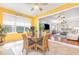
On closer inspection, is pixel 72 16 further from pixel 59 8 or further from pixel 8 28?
pixel 8 28

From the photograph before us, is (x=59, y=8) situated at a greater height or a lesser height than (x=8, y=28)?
greater

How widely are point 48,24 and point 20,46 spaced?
805mm

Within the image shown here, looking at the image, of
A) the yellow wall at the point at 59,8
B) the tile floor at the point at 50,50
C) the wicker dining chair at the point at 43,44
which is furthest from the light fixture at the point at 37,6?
the tile floor at the point at 50,50

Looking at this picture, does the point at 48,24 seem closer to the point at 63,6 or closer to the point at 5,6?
the point at 63,6

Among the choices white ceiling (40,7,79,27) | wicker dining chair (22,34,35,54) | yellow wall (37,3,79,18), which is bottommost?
wicker dining chair (22,34,35,54)

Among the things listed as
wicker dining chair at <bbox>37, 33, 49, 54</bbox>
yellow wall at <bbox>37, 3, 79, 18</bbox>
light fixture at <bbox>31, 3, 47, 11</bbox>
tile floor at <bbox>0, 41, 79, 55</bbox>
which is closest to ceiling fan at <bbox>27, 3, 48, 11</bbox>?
light fixture at <bbox>31, 3, 47, 11</bbox>

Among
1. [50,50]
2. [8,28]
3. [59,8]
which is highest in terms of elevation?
[59,8]

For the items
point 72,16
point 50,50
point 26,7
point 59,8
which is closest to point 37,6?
point 26,7

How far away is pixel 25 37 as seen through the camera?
10.5 ft

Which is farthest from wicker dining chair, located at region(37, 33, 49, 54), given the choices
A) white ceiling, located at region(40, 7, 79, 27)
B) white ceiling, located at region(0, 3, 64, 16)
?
white ceiling, located at region(0, 3, 64, 16)

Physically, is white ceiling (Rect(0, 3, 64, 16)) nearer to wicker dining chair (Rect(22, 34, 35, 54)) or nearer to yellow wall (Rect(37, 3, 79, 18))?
yellow wall (Rect(37, 3, 79, 18))

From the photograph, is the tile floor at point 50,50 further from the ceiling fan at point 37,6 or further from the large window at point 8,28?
the ceiling fan at point 37,6

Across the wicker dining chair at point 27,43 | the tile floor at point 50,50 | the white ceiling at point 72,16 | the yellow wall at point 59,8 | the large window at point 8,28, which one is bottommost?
the tile floor at point 50,50

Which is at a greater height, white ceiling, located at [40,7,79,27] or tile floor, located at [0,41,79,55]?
white ceiling, located at [40,7,79,27]
